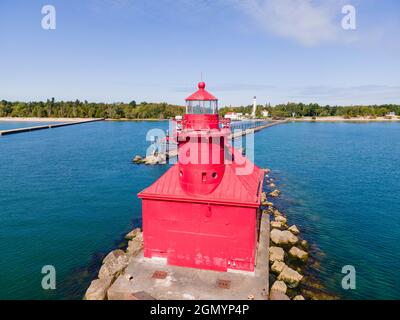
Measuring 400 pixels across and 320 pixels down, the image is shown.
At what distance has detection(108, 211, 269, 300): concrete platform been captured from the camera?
14391mm

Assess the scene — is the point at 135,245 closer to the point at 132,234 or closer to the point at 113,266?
the point at 113,266

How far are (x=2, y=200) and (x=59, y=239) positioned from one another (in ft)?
47.1

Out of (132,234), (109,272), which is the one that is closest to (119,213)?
(132,234)

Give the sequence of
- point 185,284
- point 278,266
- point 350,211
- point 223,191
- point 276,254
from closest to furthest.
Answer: point 185,284
point 223,191
point 278,266
point 276,254
point 350,211

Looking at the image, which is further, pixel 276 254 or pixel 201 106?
pixel 276 254

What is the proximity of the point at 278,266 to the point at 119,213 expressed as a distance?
17.6 metres

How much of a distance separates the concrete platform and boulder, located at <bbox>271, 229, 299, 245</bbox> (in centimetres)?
688

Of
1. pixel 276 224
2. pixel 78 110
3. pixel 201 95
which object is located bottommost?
pixel 276 224

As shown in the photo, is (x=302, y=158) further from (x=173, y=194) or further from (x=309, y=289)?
(x=173, y=194)

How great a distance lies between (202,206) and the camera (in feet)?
52.6

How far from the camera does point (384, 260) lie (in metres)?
21.8

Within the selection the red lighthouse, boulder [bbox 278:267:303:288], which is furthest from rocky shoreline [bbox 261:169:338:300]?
the red lighthouse

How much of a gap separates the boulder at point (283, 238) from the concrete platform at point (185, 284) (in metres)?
6.88

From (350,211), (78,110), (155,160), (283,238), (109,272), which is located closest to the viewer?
(109,272)
